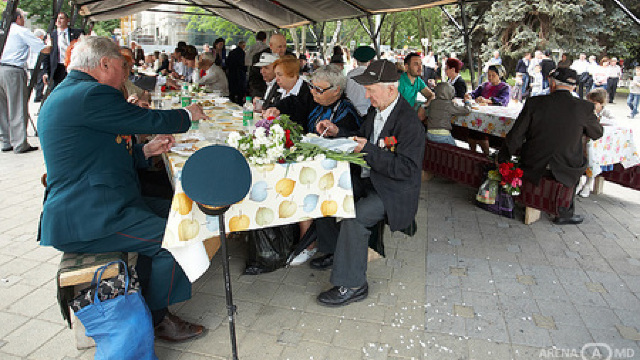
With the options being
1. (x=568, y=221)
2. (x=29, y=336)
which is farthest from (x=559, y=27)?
(x=29, y=336)

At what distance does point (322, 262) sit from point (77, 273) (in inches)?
74.6

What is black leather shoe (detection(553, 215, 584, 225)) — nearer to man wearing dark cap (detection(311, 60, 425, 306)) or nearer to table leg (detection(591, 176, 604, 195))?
table leg (detection(591, 176, 604, 195))

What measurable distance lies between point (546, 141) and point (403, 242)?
176cm

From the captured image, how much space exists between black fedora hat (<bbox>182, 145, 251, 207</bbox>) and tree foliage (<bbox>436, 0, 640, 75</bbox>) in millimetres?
19019

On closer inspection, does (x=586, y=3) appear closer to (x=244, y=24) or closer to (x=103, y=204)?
(x=244, y=24)

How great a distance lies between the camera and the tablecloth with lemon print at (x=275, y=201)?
7.82 feet

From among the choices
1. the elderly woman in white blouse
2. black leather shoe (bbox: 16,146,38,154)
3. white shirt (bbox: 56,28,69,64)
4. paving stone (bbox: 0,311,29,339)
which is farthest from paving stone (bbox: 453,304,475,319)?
white shirt (bbox: 56,28,69,64)

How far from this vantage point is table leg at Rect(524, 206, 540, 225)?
4570 mm

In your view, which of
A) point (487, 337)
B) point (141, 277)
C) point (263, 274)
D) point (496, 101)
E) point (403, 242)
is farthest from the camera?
point (496, 101)

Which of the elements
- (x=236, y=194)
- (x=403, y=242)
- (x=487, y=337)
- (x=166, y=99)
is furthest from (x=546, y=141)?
(x=166, y=99)

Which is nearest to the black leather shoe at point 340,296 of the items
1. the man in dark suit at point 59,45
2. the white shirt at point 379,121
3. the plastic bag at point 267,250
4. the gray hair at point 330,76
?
the plastic bag at point 267,250

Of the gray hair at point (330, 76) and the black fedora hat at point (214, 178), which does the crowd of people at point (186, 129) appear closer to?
the gray hair at point (330, 76)

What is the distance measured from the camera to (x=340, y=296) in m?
3.05

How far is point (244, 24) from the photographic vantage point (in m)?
14.9
